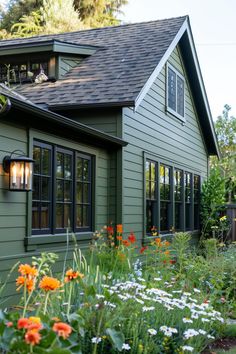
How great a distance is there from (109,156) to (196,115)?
582 cm

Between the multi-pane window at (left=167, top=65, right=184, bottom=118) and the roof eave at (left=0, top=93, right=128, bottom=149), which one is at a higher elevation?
the multi-pane window at (left=167, top=65, right=184, bottom=118)

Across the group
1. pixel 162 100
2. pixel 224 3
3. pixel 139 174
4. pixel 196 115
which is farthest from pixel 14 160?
pixel 224 3

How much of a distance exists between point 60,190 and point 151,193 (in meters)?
3.37

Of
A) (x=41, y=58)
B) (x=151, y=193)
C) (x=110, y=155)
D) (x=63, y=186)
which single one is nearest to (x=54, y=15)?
(x=41, y=58)

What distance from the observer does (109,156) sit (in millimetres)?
8375

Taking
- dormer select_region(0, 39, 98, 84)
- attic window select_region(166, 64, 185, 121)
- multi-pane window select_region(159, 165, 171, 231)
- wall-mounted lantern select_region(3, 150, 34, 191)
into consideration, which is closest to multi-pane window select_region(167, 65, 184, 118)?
attic window select_region(166, 64, 185, 121)

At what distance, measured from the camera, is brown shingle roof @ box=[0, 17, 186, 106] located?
8.34 metres

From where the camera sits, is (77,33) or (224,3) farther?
(224,3)

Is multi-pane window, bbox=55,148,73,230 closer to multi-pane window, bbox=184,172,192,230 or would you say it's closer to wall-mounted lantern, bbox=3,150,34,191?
wall-mounted lantern, bbox=3,150,34,191

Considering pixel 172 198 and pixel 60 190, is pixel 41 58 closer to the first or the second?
pixel 60 190

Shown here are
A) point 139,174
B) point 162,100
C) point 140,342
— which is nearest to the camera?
point 140,342

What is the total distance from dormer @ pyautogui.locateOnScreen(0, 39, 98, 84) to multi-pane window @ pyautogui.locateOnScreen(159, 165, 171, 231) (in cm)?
299

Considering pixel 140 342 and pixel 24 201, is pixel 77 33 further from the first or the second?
pixel 140 342

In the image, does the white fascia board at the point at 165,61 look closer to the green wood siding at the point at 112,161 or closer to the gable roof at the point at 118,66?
the gable roof at the point at 118,66
